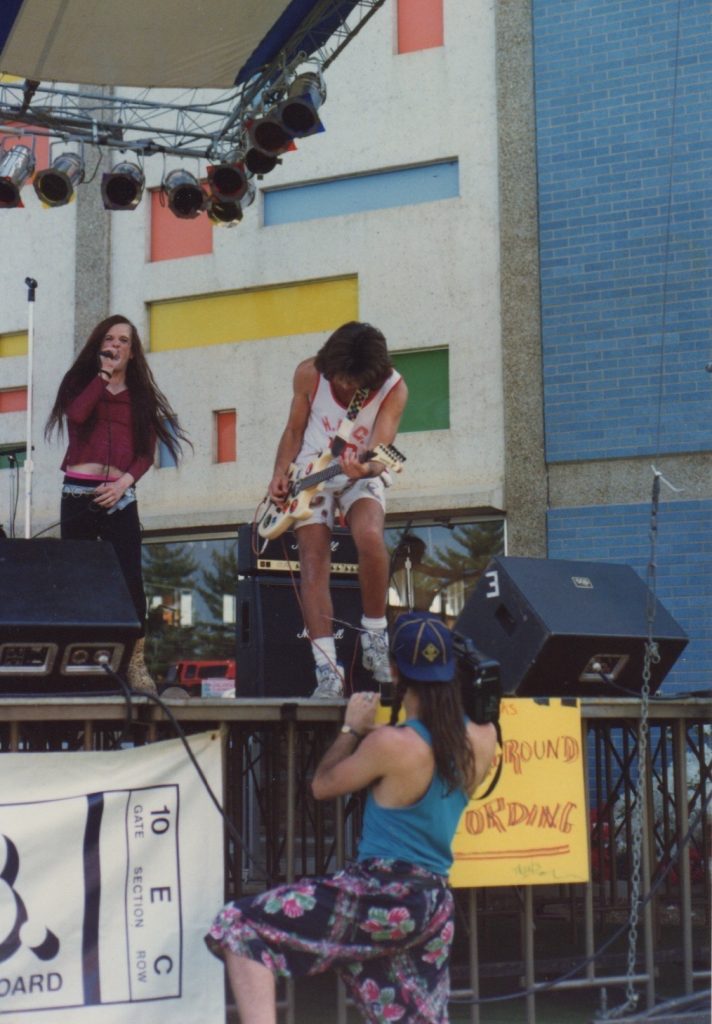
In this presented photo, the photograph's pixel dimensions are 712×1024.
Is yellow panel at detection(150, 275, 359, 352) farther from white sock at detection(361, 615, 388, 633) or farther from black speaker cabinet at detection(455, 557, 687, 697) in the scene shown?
black speaker cabinet at detection(455, 557, 687, 697)

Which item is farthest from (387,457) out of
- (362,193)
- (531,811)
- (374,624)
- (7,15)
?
(362,193)

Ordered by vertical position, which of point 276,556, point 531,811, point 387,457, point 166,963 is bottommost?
point 166,963

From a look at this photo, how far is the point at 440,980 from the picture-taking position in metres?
4.18

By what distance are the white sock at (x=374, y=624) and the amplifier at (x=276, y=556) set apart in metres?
0.82

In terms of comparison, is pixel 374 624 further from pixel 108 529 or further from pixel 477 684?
pixel 477 684

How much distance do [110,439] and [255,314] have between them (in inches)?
268

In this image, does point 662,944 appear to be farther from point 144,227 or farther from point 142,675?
point 144,227

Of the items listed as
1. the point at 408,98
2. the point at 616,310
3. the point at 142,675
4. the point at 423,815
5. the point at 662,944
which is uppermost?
the point at 408,98

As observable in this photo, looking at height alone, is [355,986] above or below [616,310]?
below

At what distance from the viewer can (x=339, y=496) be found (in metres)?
5.94

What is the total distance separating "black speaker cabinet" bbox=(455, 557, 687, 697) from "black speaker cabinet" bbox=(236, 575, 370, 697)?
72 cm

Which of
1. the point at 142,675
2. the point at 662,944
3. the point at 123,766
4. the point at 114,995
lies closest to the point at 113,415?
the point at 142,675

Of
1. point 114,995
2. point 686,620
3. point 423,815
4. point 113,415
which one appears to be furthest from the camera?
point 686,620

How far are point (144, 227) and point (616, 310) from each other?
16.2ft
